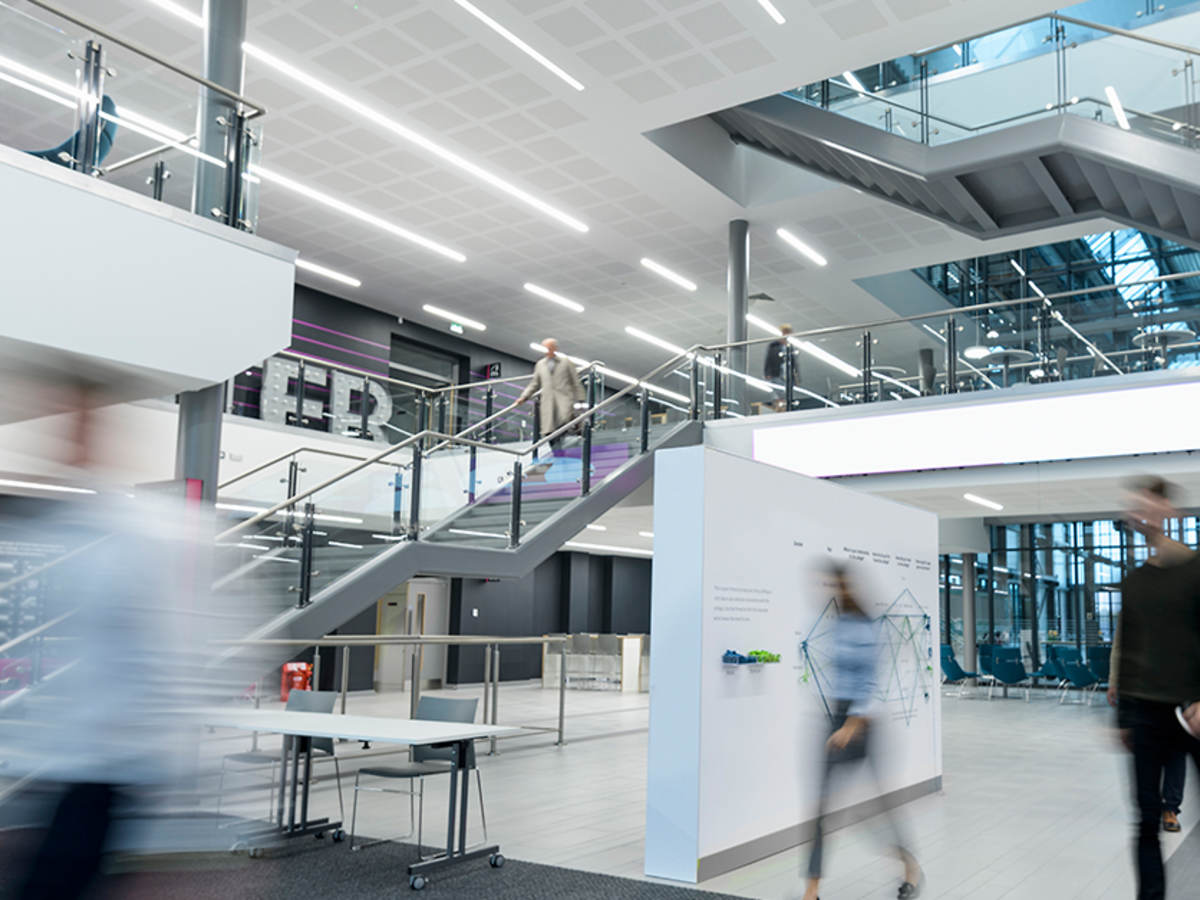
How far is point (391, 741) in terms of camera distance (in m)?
4.84

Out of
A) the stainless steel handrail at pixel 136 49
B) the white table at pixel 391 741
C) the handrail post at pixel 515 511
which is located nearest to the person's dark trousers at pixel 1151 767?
the white table at pixel 391 741

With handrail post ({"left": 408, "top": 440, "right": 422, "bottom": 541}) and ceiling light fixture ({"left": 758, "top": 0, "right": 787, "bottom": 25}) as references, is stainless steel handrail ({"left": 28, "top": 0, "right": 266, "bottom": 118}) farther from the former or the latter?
ceiling light fixture ({"left": 758, "top": 0, "right": 787, "bottom": 25})

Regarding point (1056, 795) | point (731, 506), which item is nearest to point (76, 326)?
point (731, 506)

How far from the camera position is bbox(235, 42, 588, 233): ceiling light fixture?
10133 millimetres

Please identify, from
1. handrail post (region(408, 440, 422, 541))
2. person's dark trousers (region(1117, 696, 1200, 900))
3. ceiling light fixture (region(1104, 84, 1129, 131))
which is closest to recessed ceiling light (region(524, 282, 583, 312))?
handrail post (region(408, 440, 422, 541))

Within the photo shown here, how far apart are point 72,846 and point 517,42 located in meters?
9.11

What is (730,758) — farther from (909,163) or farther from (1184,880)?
(909,163)

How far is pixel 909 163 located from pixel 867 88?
3.98 ft

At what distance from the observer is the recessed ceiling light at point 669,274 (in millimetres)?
15630

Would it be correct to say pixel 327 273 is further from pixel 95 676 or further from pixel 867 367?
pixel 95 676

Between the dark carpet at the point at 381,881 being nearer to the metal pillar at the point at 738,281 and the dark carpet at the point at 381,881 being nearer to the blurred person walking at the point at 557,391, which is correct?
the blurred person walking at the point at 557,391

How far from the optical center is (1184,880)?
531 centimetres

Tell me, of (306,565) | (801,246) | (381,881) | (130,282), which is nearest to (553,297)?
(801,246)

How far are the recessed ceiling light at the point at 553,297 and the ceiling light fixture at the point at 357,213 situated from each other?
5.37 feet
